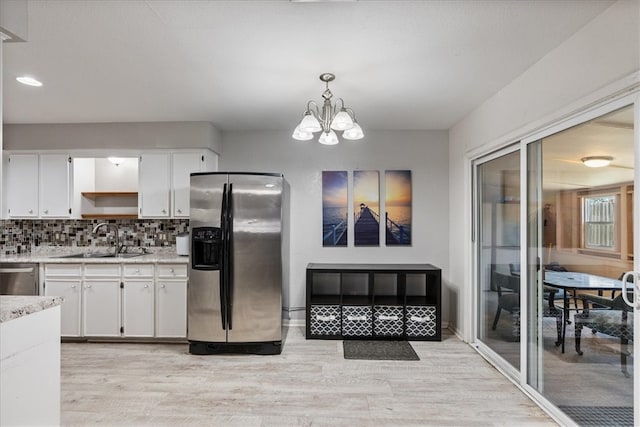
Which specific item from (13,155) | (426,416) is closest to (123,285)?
(13,155)

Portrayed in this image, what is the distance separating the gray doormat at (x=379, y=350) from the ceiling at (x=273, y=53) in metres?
2.43

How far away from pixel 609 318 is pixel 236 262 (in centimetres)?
285

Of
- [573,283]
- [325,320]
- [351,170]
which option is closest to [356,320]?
[325,320]

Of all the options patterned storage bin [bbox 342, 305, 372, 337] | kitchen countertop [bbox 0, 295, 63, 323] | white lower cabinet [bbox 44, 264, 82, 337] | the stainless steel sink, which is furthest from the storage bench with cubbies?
kitchen countertop [bbox 0, 295, 63, 323]

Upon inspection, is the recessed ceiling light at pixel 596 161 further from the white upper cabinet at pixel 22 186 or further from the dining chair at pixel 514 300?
the white upper cabinet at pixel 22 186

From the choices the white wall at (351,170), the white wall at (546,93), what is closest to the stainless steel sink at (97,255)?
the white wall at (351,170)

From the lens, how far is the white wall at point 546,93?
1788mm

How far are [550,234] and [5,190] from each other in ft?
18.0

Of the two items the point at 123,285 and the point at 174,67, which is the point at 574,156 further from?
the point at 123,285

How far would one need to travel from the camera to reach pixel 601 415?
2088 millimetres

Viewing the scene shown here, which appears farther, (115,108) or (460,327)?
(460,327)

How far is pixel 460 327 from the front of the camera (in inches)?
158

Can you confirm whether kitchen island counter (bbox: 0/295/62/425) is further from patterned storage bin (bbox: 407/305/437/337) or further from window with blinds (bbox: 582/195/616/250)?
patterned storage bin (bbox: 407/305/437/337)

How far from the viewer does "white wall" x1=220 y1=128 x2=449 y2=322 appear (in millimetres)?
4410
